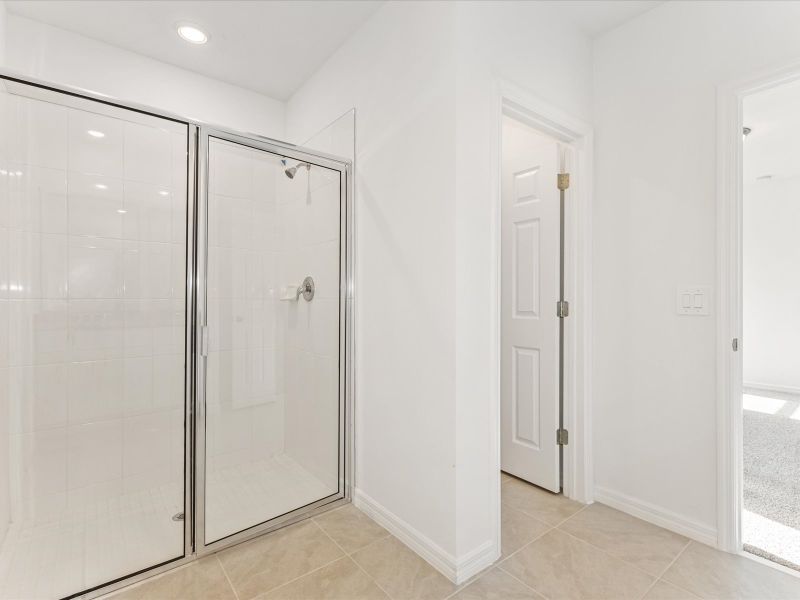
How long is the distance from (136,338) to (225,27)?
166 centimetres

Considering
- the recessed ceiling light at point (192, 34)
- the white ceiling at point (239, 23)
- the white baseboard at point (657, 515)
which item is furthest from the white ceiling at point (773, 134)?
the recessed ceiling light at point (192, 34)

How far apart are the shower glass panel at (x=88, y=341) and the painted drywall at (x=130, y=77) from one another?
0.75m

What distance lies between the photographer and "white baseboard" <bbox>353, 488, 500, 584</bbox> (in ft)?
5.36

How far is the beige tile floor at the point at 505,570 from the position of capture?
5.08 ft

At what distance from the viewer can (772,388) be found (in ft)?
16.3

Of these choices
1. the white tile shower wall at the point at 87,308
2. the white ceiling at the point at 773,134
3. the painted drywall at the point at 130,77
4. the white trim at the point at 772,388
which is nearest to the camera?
the white tile shower wall at the point at 87,308

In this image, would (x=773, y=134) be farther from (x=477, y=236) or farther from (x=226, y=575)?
(x=226, y=575)

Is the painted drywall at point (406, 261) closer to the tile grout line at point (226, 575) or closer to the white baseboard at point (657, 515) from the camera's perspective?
the tile grout line at point (226, 575)

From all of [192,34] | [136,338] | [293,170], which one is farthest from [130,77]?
[136,338]

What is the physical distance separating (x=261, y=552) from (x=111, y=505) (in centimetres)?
66

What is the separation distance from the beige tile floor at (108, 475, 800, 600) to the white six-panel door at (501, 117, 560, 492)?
49 cm

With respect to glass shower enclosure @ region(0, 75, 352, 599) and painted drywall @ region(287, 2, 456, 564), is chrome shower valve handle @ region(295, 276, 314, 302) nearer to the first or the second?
glass shower enclosure @ region(0, 75, 352, 599)

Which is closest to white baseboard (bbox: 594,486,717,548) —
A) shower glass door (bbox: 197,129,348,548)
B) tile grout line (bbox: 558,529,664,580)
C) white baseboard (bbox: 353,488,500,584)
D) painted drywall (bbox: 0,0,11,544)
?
tile grout line (bbox: 558,529,664,580)

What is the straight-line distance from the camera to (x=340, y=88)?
94.0 inches
